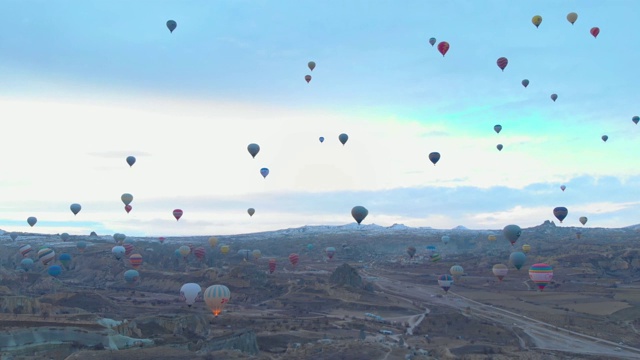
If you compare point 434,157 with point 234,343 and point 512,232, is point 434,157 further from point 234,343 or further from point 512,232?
point 234,343

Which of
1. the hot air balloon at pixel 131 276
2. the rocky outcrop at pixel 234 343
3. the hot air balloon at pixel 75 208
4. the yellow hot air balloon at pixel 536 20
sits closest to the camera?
the rocky outcrop at pixel 234 343

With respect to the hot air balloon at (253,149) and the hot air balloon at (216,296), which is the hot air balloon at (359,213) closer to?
the hot air balloon at (253,149)

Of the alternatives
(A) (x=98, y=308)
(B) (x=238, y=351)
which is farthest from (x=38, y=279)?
(B) (x=238, y=351)

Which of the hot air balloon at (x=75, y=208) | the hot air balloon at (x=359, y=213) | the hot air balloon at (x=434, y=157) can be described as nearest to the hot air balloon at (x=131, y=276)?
the hot air balloon at (x=75, y=208)

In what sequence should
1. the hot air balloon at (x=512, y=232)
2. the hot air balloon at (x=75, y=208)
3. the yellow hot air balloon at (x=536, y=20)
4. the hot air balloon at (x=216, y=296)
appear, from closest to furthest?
the hot air balloon at (x=216, y=296)
the yellow hot air balloon at (x=536, y=20)
the hot air balloon at (x=512, y=232)
the hot air balloon at (x=75, y=208)

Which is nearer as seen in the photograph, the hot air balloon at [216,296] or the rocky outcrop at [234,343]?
the rocky outcrop at [234,343]

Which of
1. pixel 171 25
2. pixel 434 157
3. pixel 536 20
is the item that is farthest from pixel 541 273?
pixel 171 25

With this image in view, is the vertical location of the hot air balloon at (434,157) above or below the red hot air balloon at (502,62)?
below

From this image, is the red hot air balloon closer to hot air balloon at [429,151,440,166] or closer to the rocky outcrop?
hot air balloon at [429,151,440,166]

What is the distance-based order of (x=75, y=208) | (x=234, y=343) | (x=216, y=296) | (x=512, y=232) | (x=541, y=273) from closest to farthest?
(x=234, y=343), (x=216, y=296), (x=541, y=273), (x=512, y=232), (x=75, y=208)
